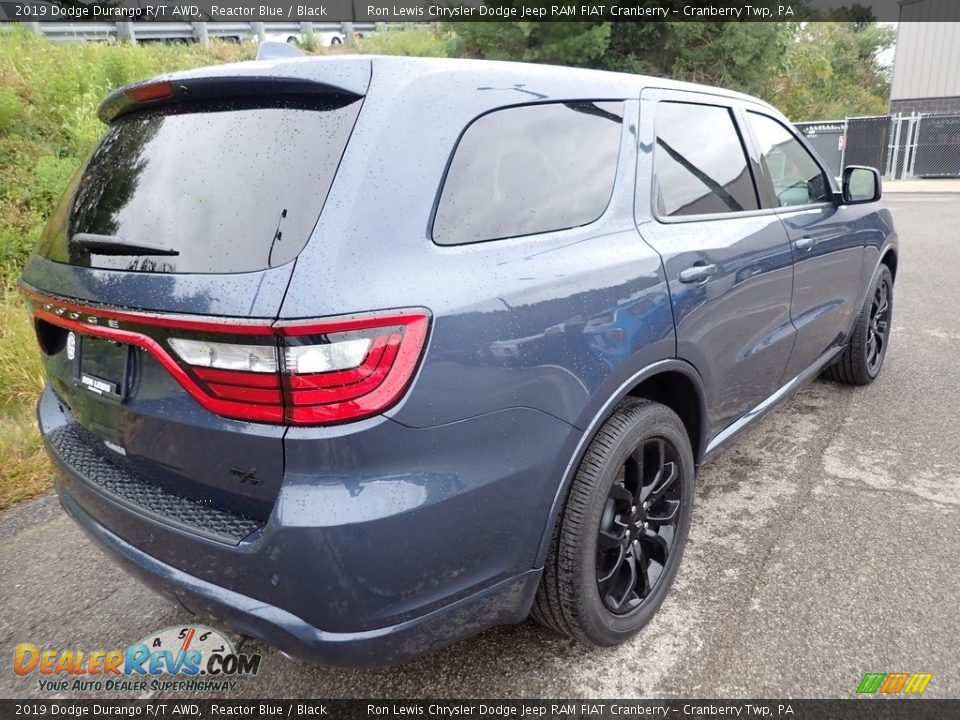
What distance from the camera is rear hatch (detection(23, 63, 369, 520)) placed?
→ 1.47 m

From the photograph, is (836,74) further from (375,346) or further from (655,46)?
(375,346)

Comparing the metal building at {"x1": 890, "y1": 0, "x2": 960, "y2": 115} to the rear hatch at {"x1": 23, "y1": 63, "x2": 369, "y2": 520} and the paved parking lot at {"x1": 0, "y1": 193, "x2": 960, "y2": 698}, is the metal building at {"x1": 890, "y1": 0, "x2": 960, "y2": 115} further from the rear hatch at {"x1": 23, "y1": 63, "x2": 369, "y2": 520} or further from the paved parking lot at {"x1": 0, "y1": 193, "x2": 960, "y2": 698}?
the rear hatch at {"x1": 23, "y1": 63, "x2": 369, "y2": 520}

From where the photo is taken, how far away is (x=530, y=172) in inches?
74.2

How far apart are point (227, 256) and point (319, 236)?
0.81 ft

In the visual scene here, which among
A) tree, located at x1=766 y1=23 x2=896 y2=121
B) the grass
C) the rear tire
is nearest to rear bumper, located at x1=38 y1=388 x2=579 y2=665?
the grass

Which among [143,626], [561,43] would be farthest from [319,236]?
[561,43]

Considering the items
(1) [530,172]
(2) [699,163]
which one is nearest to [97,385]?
(1) [530,172]

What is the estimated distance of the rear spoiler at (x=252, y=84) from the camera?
63.8 inches

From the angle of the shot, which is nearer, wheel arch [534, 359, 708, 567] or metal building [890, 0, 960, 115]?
wheel arch [534, 359, 708, 567]

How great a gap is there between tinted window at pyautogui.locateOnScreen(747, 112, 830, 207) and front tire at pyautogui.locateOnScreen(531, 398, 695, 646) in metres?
1.59

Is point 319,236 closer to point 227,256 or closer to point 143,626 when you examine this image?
point 227,256

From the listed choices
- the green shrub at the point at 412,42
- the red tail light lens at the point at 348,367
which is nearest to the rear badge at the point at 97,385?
the red tail light lens at the point at 348,367

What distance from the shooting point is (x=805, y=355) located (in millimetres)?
3383

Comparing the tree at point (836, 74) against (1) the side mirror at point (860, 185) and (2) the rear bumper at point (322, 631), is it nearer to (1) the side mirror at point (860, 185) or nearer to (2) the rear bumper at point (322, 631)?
(1) the side mirror at point (860, 185)
